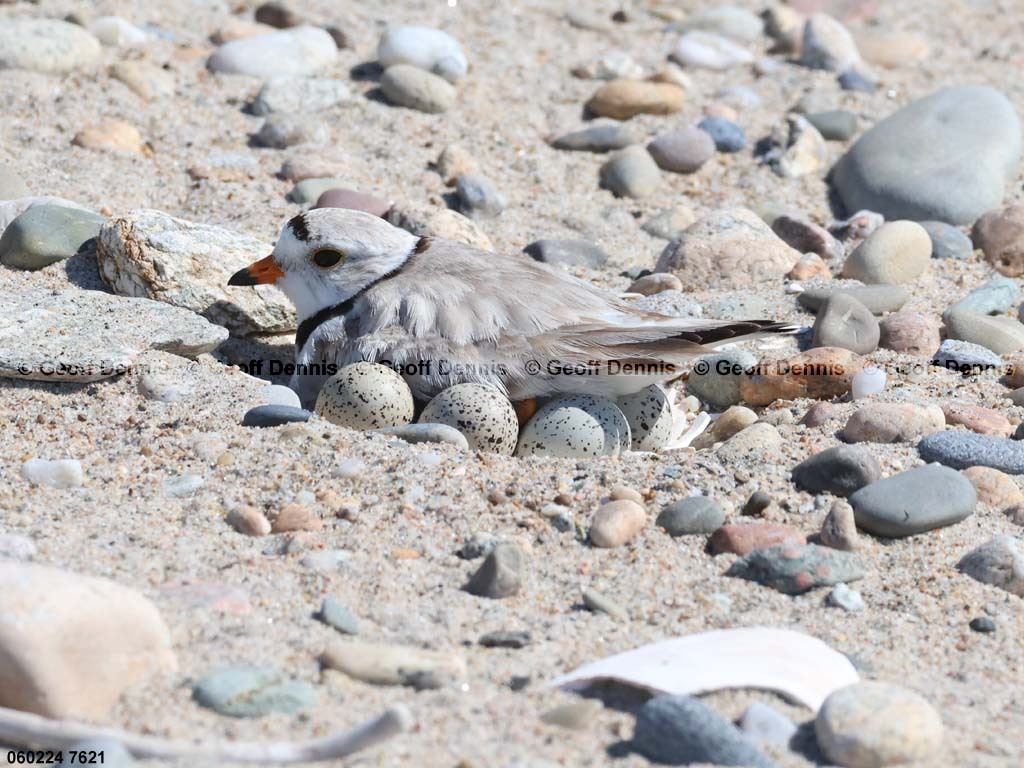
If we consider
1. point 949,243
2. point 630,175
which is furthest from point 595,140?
point 949,243

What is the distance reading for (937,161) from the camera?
5.79 metres

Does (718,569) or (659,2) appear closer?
(718,569)

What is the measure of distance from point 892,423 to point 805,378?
20.7 inches

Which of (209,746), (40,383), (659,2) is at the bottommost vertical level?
(40,383)

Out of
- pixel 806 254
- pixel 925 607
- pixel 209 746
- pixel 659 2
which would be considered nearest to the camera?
pixel 209 746

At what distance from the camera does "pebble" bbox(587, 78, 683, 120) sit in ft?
20.9

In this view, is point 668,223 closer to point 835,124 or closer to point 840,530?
point 835,124

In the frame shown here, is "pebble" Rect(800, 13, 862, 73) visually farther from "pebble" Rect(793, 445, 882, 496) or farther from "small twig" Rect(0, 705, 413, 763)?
"small twig" Rect(0, 705, 413, 763)

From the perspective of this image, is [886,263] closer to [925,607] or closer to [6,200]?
[925,607]

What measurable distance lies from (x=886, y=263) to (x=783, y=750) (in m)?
3.13

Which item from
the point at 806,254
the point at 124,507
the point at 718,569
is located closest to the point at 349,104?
the point at 806,254

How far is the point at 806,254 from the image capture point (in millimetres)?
5367

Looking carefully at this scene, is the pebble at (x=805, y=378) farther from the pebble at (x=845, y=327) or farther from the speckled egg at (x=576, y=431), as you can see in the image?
the speckled egg at (x=576, y=431)

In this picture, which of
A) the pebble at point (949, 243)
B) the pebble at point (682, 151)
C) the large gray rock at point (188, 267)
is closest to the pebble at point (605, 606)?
the large gray rock at point (188, 267)
